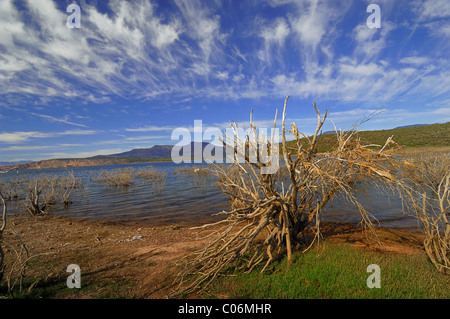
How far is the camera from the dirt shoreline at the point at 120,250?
180 inches

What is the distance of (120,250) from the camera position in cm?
684

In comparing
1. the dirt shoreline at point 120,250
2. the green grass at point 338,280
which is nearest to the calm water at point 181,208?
the dirt shoreline at point 120,250

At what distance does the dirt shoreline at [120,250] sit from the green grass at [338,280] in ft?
4.00

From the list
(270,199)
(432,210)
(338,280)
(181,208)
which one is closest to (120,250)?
(270,199)

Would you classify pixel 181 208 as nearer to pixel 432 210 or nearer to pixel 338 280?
pixel 338 280

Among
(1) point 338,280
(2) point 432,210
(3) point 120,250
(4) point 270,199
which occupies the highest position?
(4) point 270,199

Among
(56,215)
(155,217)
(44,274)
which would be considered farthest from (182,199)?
(44,274)

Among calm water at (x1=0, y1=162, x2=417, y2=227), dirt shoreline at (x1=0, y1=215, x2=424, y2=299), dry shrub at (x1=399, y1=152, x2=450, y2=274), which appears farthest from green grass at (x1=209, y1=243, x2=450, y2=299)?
calm water at (x1=0, y1=162, x2=417, y2=227)

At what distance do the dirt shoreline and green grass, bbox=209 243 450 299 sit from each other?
4.00 feet

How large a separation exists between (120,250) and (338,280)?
635 centimetres

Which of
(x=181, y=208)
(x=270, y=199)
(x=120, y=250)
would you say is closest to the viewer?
(x=270, y=199)

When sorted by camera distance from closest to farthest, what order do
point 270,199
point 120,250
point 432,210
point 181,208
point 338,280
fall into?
point 338,280, point 270,199, point 432,210, point 120,250, point 181,208

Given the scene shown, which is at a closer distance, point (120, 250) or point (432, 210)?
point (432, 210)

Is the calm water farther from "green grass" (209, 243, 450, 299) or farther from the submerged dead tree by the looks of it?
the submerged dead tree
